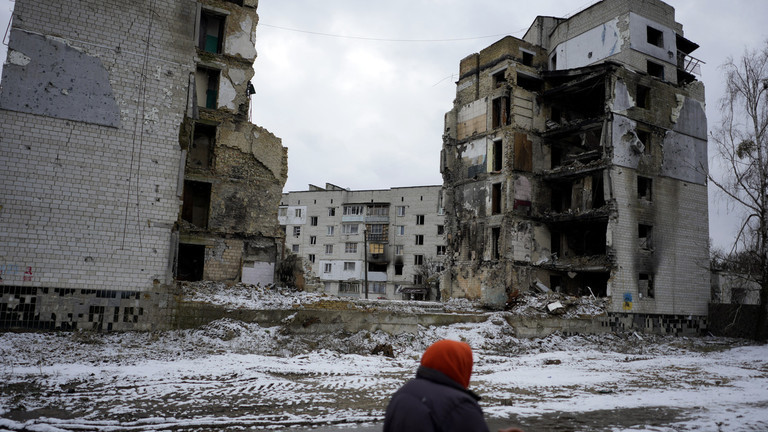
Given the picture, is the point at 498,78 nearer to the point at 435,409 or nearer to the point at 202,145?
the point at 202,145

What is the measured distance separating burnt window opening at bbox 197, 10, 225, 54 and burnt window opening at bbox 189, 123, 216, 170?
142 inches

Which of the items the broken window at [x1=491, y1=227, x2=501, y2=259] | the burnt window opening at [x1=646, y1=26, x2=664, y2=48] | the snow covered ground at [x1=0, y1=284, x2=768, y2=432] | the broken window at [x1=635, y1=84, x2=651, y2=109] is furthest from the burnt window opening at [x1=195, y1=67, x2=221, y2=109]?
the burnt window opening at [x1=646, y1=26, x2=664, y2=48]

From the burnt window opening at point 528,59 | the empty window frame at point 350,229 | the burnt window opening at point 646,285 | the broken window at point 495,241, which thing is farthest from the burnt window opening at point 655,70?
the empty window frame at point 350,229

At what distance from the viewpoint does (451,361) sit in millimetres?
2516

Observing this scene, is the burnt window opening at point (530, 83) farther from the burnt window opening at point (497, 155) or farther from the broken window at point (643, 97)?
the broken window at point (643, 97)

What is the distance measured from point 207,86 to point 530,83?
1810cm

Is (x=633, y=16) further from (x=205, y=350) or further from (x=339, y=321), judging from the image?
(x=205, y=350)

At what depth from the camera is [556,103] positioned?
A: 1152 inches

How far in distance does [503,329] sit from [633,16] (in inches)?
835

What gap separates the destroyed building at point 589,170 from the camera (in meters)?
25.2

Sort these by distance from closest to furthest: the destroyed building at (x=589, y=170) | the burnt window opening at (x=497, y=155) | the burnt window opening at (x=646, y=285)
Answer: the burnt window opening at (x=646, y=285) → the destroyed building at (x=589, y=170) → the burnt window opening at (x=497, y=155)

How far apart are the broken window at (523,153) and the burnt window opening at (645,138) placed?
5543 millimetres

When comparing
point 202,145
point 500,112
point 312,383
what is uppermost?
point 500,112

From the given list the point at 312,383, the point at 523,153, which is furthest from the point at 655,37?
the point at 312,383
